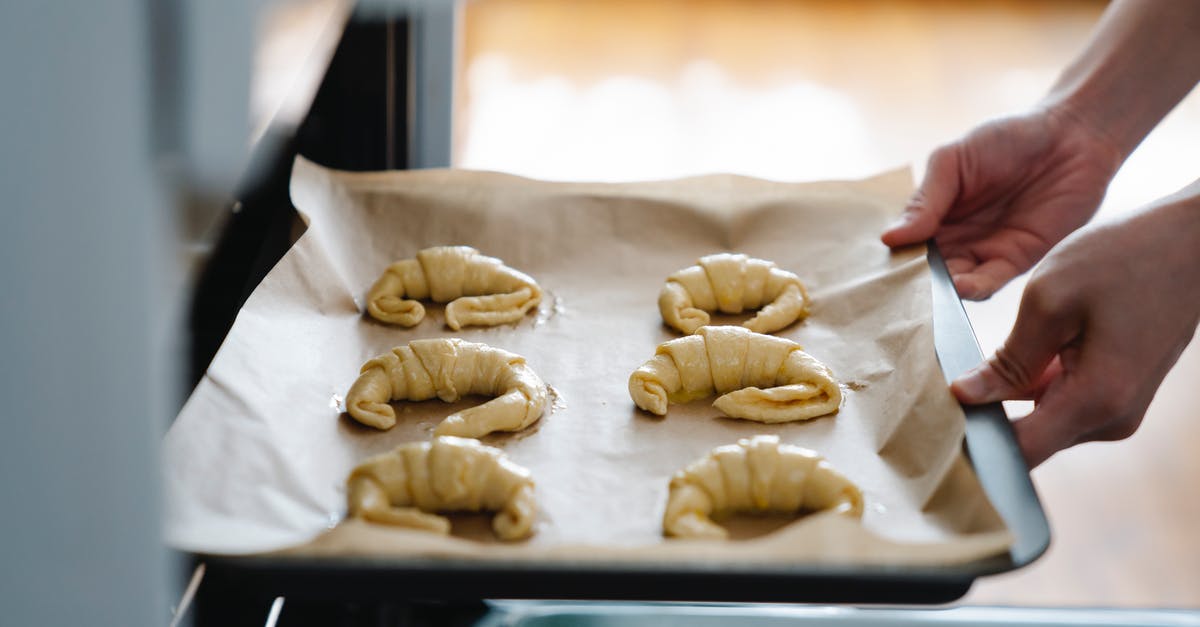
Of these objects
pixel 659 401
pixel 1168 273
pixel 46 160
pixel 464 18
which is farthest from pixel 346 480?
pixel 464 18

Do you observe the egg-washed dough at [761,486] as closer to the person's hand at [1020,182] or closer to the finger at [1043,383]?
the finger at [1043,383]

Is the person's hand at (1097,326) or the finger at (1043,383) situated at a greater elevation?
the person's hand at (1097,326)

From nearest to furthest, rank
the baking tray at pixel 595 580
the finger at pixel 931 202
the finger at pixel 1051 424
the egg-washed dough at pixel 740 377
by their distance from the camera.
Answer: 1. the baking tray at pixel 595 580
2. the finger at pixel 1051 424
3. the egg-washed dough at pixel 740 377
4. the finger at pixel 931 202

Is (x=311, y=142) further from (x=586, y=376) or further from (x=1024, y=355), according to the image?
(x=1024, y=355)

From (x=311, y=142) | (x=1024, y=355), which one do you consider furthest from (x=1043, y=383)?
(x=311, y=142)

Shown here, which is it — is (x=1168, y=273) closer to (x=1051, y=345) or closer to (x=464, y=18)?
(x=1051, y=345)

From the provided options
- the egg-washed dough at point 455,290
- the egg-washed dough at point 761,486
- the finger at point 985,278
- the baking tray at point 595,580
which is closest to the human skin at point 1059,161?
the finger at point 985,278
